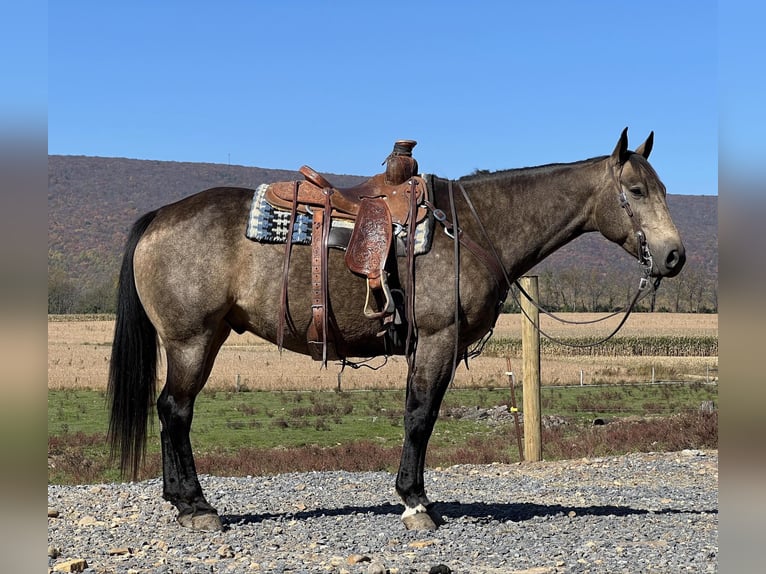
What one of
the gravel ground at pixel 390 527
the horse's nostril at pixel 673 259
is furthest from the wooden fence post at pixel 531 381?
the horse's nostril at pixel 673 259

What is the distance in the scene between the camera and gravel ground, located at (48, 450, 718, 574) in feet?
19.6

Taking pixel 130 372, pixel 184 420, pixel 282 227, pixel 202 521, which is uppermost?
pixel 282 227

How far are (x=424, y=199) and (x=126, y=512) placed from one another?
401 cm

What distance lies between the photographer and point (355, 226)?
6.85 m

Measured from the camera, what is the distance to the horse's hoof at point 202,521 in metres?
6.93

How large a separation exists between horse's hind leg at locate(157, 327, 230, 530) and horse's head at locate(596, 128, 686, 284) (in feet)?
11.5

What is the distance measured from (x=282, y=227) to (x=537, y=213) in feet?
7.23

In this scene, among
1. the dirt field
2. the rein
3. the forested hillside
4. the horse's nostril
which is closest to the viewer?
the horse's nostril

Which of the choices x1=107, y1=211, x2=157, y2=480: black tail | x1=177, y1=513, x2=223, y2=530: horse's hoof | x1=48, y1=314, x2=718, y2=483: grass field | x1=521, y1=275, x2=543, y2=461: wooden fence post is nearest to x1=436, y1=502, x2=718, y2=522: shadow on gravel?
x1=177, y1=513, x2=223, y2=530: horse's hoof

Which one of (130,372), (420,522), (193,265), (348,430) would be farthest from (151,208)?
(420,522)

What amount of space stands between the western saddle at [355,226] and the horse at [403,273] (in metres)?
0.10

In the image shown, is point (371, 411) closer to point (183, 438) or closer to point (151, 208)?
point (183, 438)

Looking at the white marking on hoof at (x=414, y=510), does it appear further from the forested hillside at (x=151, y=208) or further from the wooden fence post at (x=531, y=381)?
the forested hillside at (x=151, y=208)

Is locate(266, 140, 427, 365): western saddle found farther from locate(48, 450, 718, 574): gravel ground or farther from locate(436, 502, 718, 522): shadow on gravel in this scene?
locate(436, 502, 718, 522): shadow on gravel
